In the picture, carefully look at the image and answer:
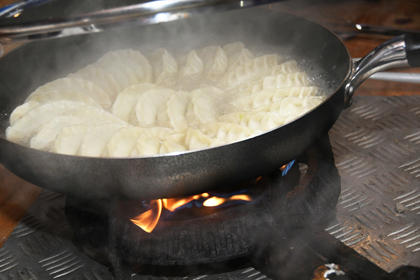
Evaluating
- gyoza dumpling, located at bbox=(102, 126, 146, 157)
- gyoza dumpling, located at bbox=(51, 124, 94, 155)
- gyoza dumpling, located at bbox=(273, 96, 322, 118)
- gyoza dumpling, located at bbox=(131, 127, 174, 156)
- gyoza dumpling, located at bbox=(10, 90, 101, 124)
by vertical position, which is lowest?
gyoza dumpling, located at bbox=(273, 96, 322, 118)

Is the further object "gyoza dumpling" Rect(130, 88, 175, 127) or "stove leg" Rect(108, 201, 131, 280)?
"gyoza dumpling" Rect(130, 88, 175, 127)

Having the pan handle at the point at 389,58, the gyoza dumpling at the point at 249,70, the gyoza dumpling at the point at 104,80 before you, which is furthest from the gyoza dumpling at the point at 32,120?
the pan handle at the point at 389,58

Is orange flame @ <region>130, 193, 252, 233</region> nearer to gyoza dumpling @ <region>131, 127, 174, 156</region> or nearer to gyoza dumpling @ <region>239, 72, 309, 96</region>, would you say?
gyoza dumpling @ <region>131, 127, 174, 156</region>

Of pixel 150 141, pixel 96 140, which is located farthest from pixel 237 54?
pixel 96 140

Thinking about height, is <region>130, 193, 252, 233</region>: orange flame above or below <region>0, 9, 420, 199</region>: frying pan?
below

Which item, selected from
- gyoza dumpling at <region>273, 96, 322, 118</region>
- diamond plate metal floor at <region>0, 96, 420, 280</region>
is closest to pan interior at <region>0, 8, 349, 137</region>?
gyoza dumpling at <region>273, 96, 322, 118</region>

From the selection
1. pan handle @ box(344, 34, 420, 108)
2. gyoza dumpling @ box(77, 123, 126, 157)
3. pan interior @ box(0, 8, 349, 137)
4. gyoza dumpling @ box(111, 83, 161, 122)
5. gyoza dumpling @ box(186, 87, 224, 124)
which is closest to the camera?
gyoza dumpling @ box(77, 123, 126, 157)
